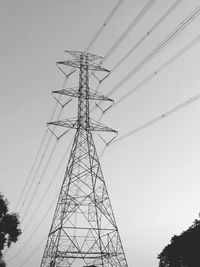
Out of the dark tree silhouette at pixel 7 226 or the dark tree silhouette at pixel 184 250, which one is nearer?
the dark tree silhouette at pixel 7 226

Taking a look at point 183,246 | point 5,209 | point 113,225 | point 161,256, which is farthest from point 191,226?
point 113,225

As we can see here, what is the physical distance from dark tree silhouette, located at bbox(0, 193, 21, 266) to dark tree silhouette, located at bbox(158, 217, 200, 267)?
26.0m

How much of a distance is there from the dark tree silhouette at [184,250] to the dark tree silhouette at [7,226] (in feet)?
85.5

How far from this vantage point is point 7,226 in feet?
119

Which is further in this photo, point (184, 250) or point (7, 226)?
point (184, 250)

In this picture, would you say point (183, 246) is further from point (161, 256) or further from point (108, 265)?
point (108, 265)

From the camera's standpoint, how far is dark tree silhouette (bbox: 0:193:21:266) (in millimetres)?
35625

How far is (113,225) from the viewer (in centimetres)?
2156

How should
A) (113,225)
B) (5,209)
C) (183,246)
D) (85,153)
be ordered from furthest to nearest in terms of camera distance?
(183,246), (5,209), (85,153), (113,225)

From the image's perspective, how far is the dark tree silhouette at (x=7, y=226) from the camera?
3562 centimetres

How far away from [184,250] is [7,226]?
2838 cm

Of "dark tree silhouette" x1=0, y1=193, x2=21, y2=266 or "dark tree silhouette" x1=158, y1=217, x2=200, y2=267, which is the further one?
"dark tree silhouette" x1=158, y1=217, x2=200, y2=267

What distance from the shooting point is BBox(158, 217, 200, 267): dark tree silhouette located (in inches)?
1845

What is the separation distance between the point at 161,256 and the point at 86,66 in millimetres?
43290
